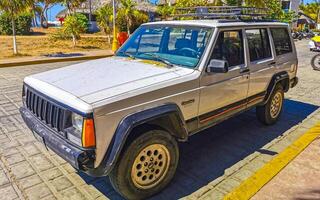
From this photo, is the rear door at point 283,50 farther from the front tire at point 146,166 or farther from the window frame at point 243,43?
the front tire at point 146,166

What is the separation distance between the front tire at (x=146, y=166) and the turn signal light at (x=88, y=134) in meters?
0.38

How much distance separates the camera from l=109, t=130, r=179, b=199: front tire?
3.02 meters

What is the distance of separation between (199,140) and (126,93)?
92.0 inches

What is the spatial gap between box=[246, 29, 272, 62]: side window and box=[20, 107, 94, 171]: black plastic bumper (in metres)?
2.98

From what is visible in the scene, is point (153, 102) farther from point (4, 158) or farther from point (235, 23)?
point (4, 158)

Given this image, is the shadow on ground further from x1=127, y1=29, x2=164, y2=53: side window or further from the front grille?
x1=127, y1=29, x2=164, y2=53: side window

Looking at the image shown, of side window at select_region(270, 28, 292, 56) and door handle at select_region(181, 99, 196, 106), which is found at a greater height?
side window at select_region(270, 28, 292, 56)

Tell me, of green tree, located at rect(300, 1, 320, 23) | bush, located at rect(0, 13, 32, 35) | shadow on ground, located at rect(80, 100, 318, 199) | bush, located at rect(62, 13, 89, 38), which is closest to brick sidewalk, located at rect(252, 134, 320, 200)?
shadow on ground, located at rect(80, 100, 318, 199)

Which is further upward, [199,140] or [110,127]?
[110,127]

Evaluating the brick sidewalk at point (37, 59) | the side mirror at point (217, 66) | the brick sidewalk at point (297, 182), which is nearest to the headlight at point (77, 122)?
the side mirror at point (217, 66)

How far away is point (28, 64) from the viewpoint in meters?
12.3

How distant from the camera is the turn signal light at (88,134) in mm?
2691

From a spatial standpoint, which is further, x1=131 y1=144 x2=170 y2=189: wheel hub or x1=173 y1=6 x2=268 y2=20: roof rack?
x1=173 y1=6 x2=268 y2=20: roof rack

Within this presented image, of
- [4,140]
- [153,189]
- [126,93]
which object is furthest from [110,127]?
[4,140]
